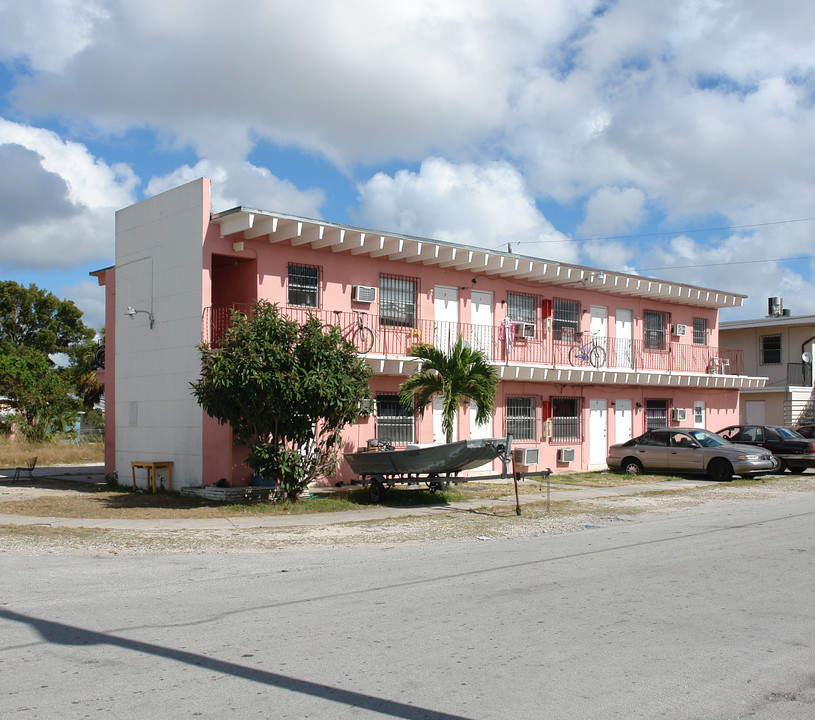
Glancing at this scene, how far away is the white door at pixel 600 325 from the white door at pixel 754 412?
15.0 meters

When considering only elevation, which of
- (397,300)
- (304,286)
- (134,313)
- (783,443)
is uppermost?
(304,286)

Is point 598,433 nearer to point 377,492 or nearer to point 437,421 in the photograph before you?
point 437,421

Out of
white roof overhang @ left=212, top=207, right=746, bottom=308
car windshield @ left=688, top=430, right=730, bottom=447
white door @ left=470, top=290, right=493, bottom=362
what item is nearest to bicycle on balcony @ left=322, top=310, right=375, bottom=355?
white roof overhang @ left=212, top=207, right=746, bottom=308

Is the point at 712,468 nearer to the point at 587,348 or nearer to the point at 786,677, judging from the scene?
the point at 587,348

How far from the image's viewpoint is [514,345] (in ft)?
80.8

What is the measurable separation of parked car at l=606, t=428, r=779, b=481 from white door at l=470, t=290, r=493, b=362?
5622 millimetres

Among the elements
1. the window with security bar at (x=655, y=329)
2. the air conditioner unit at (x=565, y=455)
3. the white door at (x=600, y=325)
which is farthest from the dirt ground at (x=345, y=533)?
the window with security bar at (x=655, y=329)

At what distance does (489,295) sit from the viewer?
24359 mm

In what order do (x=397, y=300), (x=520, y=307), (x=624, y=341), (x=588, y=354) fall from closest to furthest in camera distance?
(x=397, y=300)
(x=520, y=307)
(x=588, y=354)
(x=624, y=341)

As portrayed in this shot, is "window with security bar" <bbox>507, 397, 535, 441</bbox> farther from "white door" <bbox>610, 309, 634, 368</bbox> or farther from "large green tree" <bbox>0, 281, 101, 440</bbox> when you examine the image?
"large green tree" <bbox>0, 281, 101, 440</bbox>

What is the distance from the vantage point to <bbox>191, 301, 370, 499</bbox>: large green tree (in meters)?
15.3

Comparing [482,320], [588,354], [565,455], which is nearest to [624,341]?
[588,354]

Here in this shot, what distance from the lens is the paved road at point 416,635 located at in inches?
198

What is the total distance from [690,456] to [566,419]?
13.8ft
